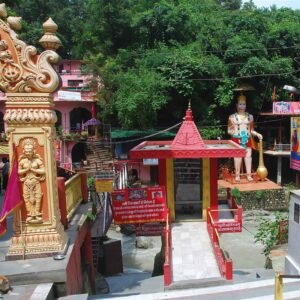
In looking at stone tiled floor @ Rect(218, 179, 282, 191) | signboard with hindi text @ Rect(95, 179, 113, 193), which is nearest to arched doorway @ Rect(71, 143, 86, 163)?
stone tiled floor @ Rect(218, 179, 282, 191)

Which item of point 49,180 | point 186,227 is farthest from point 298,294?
point 186,227

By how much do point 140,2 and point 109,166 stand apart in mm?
18829

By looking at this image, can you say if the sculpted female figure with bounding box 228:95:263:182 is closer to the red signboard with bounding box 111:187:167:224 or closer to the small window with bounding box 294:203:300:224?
the small window with bounding box 294:203:300:224

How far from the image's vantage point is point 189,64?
29.0m

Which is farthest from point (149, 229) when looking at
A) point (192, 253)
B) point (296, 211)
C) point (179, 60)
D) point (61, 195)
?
point (179, 60)

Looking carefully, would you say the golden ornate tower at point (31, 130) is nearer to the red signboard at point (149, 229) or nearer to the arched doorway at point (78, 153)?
the red signboard at point (149, 229)

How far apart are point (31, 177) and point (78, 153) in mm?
28058

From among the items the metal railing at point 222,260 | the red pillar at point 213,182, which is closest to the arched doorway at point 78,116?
the red pillar at point 213,182

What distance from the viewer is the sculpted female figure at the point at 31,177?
20.5 ft

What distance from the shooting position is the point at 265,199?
81.5ft

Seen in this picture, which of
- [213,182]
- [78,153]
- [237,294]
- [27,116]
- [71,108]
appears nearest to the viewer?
[27,116]

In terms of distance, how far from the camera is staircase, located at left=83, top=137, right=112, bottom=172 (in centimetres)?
2950

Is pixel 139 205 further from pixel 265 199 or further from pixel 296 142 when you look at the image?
pixel 265 199

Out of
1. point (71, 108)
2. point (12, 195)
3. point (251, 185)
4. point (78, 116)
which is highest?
point (71, 108)
